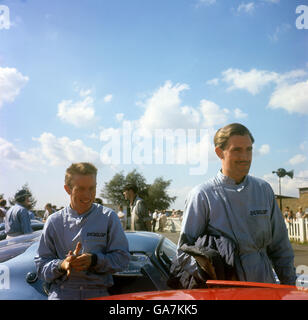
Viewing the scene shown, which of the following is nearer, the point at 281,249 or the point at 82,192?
the point at 281,249

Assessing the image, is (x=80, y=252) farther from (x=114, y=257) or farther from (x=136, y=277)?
(x=136, y=277)

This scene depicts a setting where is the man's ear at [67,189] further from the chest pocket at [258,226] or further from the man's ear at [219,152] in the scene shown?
the chest pocket at [258,226]

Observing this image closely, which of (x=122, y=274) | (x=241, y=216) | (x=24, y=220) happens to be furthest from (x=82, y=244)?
(x=24, y=220)

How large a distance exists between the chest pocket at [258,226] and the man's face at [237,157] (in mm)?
206

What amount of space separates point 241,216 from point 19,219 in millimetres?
4165

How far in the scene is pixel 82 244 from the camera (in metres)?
2.02

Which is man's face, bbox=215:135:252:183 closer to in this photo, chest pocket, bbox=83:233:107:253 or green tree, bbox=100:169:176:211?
chest pocket, bbox=83:233:107:253

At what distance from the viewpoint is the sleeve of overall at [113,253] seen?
1960mm

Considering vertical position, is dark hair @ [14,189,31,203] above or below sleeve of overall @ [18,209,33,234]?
above

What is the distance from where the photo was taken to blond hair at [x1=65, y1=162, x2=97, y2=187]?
6.97 feet

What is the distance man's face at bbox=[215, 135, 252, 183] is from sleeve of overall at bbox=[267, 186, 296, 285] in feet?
0.71

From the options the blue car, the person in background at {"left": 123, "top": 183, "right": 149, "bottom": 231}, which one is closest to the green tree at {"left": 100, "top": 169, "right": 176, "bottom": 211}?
the person in background at {"left": 123, "top": 183, "right": 149, "bottom": 231}

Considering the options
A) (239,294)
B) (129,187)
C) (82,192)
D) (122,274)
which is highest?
(129,187)

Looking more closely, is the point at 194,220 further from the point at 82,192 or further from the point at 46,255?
the point at 46,255
